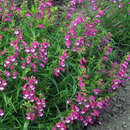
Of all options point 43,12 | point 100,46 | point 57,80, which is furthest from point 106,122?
point 43,12

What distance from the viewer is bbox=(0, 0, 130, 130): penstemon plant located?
8.02 ft

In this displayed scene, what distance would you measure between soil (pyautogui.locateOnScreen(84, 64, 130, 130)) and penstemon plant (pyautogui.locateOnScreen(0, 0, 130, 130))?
32cm

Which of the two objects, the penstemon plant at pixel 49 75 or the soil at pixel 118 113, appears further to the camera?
the soil at pixel 118 113

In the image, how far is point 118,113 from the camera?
10.8 ft

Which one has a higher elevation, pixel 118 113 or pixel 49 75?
pixel 49 75

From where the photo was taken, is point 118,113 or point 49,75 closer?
point 49,75

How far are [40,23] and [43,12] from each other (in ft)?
0.55

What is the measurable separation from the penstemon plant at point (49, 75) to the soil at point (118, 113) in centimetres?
32

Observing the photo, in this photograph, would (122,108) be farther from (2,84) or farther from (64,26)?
(2,84)

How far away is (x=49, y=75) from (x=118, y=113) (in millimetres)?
1244

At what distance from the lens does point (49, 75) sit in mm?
2648

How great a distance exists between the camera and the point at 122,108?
334cm

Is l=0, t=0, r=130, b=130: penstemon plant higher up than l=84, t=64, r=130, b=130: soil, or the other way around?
l=0, t=0, r=130, b=130: penstemon plant

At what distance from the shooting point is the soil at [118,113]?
3.07m
